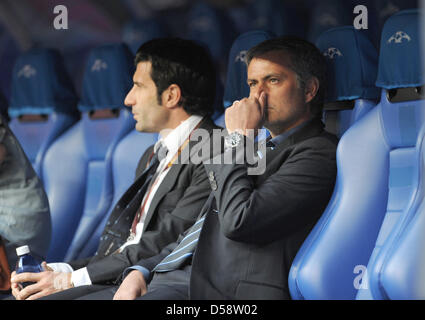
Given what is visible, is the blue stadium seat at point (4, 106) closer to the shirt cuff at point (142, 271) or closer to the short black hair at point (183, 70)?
the short black hair at point (183, 70)

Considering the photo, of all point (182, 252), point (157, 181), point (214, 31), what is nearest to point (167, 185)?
point (157, 181)

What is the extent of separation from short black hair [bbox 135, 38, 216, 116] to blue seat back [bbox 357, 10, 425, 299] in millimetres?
635

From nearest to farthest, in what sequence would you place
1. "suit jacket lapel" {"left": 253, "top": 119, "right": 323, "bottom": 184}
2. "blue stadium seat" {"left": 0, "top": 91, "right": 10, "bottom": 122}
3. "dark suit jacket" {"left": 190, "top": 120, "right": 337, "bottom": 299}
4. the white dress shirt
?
"dark suit jacket" {"left": 190, "top": 120, "right": 337, "bottom": 299}
"suit jacket lapel" {"left": 253, "top": 119, "right": 323, "bottom": 184}
the white dress shirt
"blue stadium seat" {"left": 0, "top": 91, "right": 10, "bottom": 122}

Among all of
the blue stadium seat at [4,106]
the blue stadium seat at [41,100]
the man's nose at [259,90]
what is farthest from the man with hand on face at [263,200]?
the blue stadium seat at [4,106]

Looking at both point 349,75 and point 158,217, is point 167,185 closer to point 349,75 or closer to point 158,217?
point 158,217

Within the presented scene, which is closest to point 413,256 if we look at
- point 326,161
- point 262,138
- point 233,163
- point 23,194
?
point 326,161

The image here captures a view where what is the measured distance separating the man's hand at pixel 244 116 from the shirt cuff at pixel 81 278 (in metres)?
0.57

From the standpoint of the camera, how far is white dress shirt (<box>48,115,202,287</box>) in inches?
74.3

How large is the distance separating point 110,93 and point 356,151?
1.24 m

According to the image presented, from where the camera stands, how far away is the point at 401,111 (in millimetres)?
1534

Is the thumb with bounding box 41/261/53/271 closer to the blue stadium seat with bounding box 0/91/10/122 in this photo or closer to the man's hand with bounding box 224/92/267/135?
the man's hand with bounding box 224/92/267/135

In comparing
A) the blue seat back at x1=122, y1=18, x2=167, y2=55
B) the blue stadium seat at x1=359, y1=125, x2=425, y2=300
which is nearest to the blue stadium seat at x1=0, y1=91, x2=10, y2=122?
the blue seat back at x1=122, y1=18, x2=167, y2=55

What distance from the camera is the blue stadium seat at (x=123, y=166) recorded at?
243 centimetres

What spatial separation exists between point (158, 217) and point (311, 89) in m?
0.56
